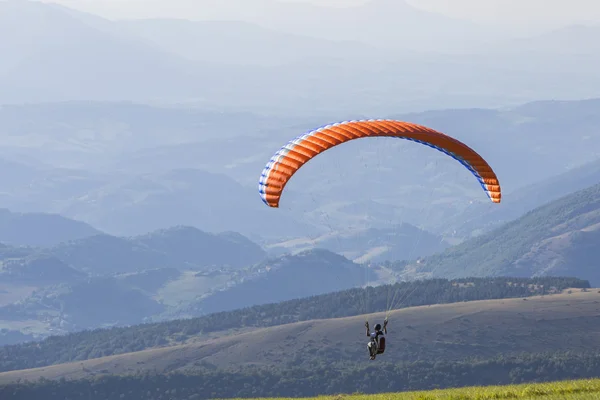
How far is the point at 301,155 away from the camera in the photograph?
140 ft

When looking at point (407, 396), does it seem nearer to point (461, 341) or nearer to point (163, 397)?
point (163, 397)

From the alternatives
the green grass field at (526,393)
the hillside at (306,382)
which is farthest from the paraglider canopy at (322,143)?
the hillside at (306,382)

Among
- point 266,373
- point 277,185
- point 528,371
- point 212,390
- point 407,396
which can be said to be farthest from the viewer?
point 266,373

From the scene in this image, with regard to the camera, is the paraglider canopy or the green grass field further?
the paraglider canopy

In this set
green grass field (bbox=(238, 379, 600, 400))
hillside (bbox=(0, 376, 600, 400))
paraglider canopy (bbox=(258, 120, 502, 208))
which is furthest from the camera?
hillside (bbox=(0, 376, 600, 400))

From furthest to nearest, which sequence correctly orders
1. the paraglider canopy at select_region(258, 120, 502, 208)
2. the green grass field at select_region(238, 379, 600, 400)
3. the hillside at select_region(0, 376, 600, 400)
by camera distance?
the hillside at select_region(0, 376, 600, 400) < the paraglider canopy at select_region(258, 120, 502, 208) < the green grass field at select_region(238, 379, 600, 400)

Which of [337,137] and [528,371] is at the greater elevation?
[337,137]

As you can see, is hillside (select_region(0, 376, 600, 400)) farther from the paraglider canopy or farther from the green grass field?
the green grass field

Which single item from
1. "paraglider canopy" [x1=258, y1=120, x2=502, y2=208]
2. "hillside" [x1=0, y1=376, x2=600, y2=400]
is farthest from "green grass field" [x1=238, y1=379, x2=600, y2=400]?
"hillside" [x1=0, y1=376, x2=600, y2=400]

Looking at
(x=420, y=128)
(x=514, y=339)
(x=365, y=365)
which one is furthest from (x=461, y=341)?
(x=420, y=128)

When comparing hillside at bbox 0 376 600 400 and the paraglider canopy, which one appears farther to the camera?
hillside at bbox 0 376 600 400

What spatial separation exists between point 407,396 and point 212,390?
125 metres

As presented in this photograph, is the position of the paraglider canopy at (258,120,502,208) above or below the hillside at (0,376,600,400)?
above

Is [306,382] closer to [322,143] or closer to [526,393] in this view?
[322,143]
